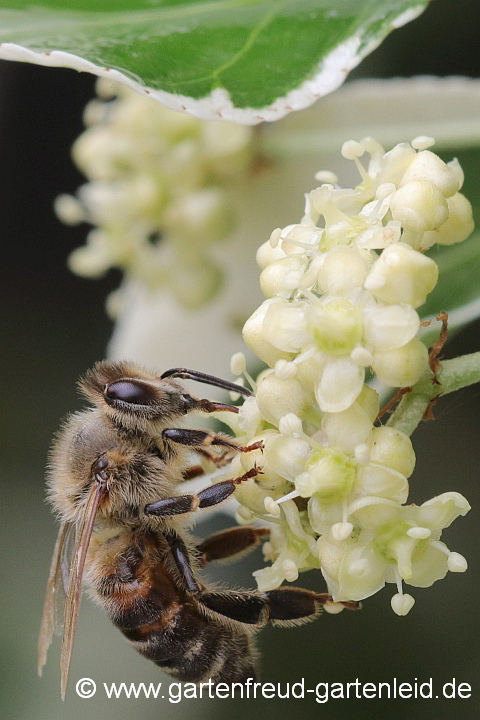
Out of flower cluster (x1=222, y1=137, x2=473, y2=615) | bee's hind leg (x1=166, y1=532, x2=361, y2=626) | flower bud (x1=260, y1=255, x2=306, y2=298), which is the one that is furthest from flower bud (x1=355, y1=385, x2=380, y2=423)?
bee's hind leg (x1=166, y1=532, x2=361, y2=626)

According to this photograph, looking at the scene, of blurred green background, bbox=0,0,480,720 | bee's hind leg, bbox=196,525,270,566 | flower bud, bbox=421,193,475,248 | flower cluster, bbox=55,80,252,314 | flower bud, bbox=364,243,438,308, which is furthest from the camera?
blurred green background, bbox=0,0,480,720

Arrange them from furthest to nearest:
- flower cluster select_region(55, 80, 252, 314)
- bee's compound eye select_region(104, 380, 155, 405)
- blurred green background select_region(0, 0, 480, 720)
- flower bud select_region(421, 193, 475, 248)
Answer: blurred green background select_region(0, 0, 480, 720)
flower cluster select_region(55, 80, 252, 314)
bee's compound eye select_region(104, 380, 155, 405)
flower bud select_region(421, 193, 475, 248)

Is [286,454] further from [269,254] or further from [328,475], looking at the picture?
[269,254]

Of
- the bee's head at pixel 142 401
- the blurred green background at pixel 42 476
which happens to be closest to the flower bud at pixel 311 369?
the bee's head at pixel 142 401

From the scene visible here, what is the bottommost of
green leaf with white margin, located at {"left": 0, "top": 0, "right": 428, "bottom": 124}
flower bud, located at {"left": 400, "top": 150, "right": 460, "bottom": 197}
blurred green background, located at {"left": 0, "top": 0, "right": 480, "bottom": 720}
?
blurred green background, located at {"left": 0, "top": 0, "right": 480, "bottom": 720}

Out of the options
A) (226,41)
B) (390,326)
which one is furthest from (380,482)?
(226,41)

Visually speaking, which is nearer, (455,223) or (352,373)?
(352,373)

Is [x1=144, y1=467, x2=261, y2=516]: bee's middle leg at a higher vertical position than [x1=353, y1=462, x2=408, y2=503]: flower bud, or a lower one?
lower

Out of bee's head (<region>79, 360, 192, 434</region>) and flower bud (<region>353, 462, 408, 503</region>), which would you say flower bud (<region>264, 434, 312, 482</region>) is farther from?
bee's head (<region>79, 360, 192, 434</region>)
